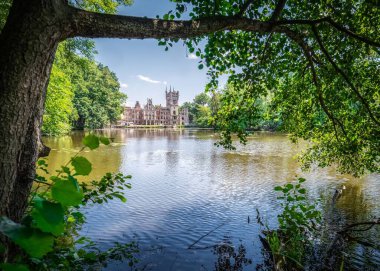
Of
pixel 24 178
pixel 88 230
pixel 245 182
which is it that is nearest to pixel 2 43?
pixel 24 178

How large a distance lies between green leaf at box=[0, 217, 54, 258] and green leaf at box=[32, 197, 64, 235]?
36mm

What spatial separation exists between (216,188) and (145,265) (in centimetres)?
904

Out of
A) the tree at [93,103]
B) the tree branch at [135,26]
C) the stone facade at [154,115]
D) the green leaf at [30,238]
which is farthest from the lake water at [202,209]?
the stone facade at [154,115]

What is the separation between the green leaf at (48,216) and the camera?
87cm

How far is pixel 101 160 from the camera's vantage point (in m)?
23.7

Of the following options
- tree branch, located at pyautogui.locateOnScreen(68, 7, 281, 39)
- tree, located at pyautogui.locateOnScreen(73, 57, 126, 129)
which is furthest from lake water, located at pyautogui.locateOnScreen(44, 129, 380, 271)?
tree, located at pyautogui.locateOnScreen(73, 57, 126, 129)

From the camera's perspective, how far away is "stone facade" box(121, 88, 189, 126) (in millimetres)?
150375

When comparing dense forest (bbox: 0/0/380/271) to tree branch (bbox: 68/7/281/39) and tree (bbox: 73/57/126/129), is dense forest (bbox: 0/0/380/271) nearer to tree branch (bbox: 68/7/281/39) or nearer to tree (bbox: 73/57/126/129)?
tree branch (bbox: 68/7/281/39)

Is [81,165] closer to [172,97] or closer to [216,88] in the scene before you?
[216,88]

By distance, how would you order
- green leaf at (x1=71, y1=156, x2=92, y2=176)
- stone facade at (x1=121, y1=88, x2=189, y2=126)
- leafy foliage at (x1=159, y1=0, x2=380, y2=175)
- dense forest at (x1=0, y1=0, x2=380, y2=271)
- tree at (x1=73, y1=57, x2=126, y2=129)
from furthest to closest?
stone facade at (x1=121, y1=88, x2=189, y2=126), tree at (x1=73, y1=57, x2=126, y2=129), leafy foliage at (x1=159, y1=0, x2=380, y2=175), dense forest at (x1=0, y1=0, x2=380, y2=271), green leaf at (x1=71, y1=156, x2=92, y2=176)

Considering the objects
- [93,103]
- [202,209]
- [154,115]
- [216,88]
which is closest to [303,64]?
[216,88]

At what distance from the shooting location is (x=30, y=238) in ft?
2.91

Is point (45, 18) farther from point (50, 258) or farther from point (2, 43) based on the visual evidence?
point (50, 258)

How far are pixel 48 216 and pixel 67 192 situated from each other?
0.11 meters
